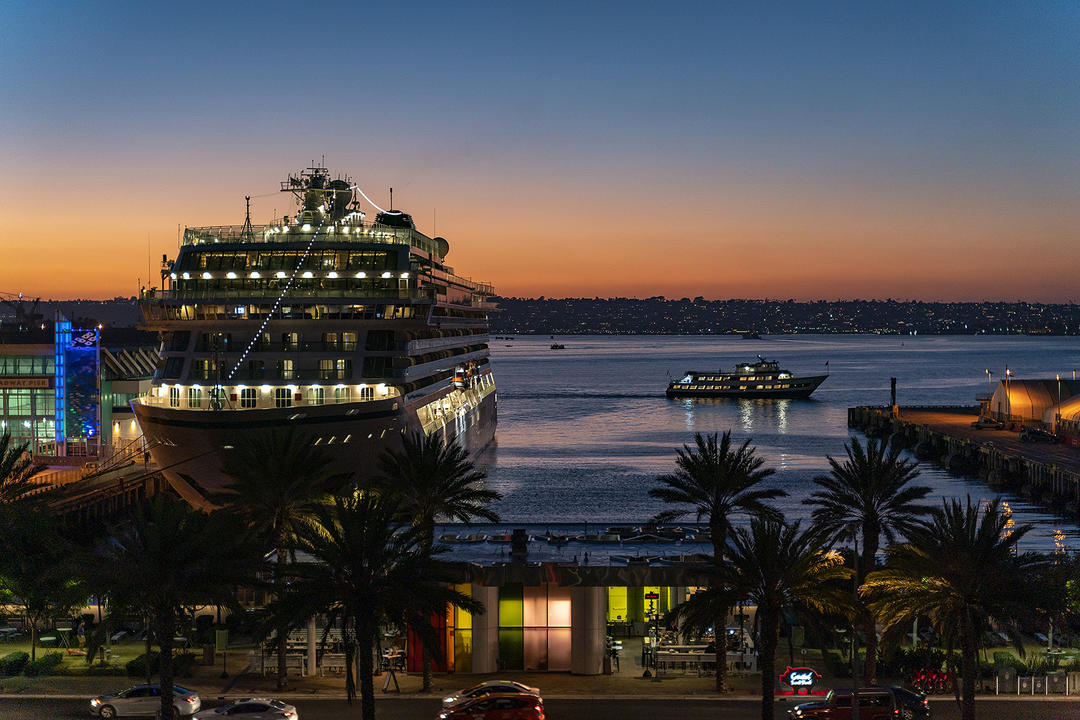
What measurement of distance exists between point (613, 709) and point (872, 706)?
5095 millimetres

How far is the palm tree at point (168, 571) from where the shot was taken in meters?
21.1

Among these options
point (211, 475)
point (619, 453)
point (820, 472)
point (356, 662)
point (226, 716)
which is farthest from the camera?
point (619, 453)

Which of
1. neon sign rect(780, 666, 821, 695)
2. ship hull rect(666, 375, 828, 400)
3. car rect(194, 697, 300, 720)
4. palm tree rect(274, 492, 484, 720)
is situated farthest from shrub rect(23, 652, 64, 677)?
ship hull rect(666, 375, 828, 400)

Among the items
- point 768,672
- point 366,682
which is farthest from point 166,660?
point 768,672

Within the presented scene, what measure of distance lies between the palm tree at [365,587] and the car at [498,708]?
1.37m

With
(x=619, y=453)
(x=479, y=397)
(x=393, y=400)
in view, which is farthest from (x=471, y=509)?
(x=619, y=453)

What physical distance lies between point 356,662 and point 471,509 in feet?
17.6

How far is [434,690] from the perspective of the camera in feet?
80.2

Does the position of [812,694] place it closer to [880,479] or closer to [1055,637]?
[880,479]

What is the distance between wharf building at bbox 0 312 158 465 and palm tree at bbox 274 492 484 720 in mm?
36878

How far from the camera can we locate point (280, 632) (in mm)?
20656

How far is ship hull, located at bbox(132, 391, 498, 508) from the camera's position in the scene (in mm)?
40000

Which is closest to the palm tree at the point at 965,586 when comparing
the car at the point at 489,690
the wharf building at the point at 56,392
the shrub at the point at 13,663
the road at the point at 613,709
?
the road at the point at 613,709

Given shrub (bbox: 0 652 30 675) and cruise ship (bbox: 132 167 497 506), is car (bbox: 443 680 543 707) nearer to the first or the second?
shrub (bbox: 0 652 30 675)
